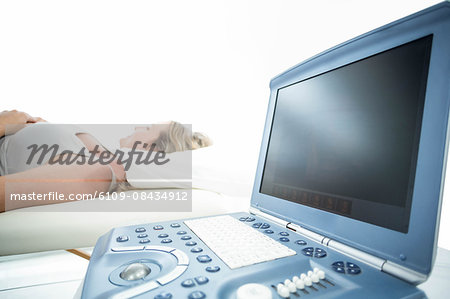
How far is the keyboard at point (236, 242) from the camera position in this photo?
32 cm

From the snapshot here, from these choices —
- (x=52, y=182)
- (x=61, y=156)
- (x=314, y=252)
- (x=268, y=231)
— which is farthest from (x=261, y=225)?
(x=61, y=156)

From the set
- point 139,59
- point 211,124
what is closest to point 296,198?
point 211,124

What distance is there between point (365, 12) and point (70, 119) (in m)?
1.58

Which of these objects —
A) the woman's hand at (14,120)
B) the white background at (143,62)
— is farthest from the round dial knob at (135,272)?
the woman's hand at (14,120)

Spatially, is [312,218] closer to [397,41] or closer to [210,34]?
[397,41]

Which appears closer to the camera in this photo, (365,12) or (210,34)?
(365,12)

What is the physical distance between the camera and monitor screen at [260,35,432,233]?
30 cm

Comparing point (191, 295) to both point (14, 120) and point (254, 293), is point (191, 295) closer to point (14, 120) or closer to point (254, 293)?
point (254, 293)

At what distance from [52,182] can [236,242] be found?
2.20 feet

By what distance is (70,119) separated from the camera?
1.48m

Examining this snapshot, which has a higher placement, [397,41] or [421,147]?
[397,41]

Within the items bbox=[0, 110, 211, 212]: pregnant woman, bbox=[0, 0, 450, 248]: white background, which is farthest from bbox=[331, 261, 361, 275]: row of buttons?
bbox=[0, 0, 450, 248]: white background

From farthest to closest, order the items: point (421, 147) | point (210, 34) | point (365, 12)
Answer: point (210, 34) < point (365, 12) < point (421, 147)

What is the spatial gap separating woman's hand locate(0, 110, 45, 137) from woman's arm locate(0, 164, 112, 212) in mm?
533
